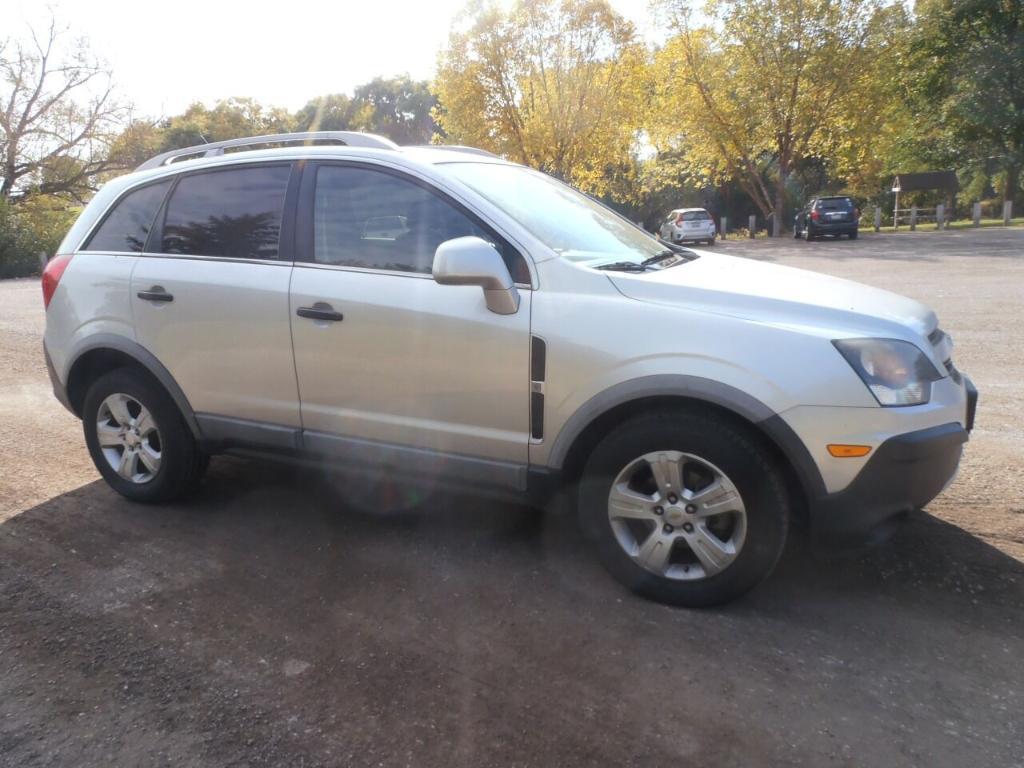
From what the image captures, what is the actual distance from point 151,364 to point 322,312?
120cm

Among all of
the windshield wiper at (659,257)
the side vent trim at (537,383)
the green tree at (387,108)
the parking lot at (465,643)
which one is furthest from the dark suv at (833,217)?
the green tree at (387,108)

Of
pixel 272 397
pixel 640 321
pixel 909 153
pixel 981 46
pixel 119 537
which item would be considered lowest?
pixel 119 537

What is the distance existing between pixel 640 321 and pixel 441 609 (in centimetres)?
140

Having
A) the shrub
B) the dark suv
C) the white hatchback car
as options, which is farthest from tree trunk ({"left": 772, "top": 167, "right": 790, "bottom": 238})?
the shrub

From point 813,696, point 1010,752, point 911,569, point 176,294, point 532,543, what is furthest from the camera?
point 176,294

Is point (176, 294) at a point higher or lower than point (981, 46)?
lower

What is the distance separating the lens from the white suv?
2939 millimetres

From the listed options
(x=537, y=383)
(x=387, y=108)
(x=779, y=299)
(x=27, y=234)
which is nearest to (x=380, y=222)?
(x=537, y=383)

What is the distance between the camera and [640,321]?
313 centimetres

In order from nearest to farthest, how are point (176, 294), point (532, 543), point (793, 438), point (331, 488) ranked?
point (793, 438), point (532, 543), point (176, 294), point (331, 488)

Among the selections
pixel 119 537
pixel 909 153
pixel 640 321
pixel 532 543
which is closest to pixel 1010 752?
pixel 640 321

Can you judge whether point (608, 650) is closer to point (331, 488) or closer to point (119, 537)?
point (331, 488)

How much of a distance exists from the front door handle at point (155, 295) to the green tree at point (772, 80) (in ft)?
114

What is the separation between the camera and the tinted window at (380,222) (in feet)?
11.8
